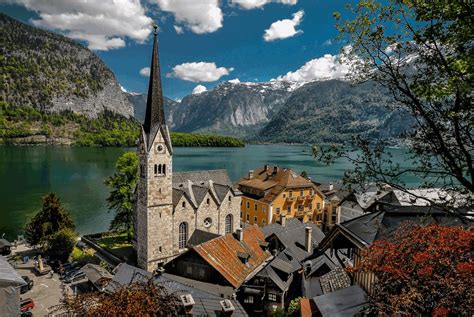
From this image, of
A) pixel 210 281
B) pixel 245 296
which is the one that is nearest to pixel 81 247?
pixel 210 281

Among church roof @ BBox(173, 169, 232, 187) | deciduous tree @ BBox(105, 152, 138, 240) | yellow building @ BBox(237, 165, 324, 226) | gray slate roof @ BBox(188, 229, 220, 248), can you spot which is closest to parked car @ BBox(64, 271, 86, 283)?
gray slate roof @ BBox(188, 229, 220, 248)

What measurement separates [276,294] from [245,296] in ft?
7.99

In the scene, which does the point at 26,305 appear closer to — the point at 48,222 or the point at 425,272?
the point at 48,222

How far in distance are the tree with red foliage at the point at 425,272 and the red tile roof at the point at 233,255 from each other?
18809 millimetres

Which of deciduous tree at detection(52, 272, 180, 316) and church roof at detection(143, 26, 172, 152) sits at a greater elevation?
church roof at detection(143, 26, 172, 152)

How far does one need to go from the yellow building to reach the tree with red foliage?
3874 cm

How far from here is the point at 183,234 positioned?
121 ft

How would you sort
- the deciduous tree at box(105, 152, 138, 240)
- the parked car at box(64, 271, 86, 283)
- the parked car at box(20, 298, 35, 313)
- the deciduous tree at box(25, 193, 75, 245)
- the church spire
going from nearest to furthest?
the parked car at box(20, 298, 35, 313), the parked car at box(64, 271, 86, 283), the church spire, the deciduous tree at box(25, 193, 75, 245), the deciduous tree at box(105, 152, 138, 240)

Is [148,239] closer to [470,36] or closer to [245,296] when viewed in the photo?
[245,296]

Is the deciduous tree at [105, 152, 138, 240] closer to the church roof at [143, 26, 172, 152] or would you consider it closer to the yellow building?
the church roof at [143, 26, 172, 152]

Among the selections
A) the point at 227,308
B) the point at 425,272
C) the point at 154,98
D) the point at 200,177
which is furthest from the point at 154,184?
the point at 425,272

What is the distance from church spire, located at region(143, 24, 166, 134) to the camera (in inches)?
1273

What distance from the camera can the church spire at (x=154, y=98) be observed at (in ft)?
106

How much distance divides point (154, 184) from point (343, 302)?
23.4 metres
